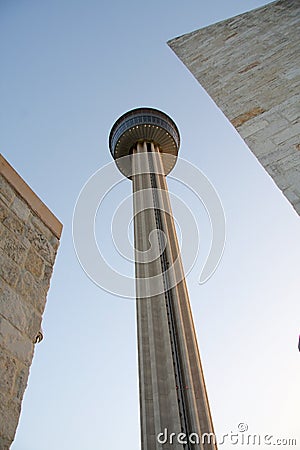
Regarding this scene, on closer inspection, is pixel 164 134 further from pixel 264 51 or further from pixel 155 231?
pixel 264 51

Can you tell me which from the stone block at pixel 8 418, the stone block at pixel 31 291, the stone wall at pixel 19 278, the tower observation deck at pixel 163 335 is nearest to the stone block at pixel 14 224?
the stone wall at pixel 19 278

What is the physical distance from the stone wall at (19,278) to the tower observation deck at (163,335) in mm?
11231

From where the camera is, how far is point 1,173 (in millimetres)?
2004

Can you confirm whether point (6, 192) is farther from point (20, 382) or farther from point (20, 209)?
point (20, 382)

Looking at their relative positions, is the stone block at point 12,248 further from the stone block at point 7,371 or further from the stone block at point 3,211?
the stone block at point 7,371

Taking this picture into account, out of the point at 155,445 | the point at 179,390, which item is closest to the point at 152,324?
the point at 179,390

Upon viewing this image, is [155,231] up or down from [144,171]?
down

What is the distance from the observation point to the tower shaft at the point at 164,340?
1159 centimetres

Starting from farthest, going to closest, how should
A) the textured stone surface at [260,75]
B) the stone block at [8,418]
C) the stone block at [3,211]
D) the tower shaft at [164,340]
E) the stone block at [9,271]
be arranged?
the tower shaft at [164,340], the textured stone surface at [260,75], the stone block at [3,211], the stone block at [9,271], the stone block at [8,418]

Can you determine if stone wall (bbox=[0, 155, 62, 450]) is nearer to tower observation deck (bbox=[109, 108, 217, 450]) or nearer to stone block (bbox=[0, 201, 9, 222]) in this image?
→ stone block (bbox=[0, 201, 9, 222])

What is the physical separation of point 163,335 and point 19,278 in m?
12.8

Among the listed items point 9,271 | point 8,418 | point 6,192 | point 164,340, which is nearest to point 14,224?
point 6,192

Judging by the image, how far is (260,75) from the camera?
292cm

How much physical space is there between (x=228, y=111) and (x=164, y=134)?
24.8 m
